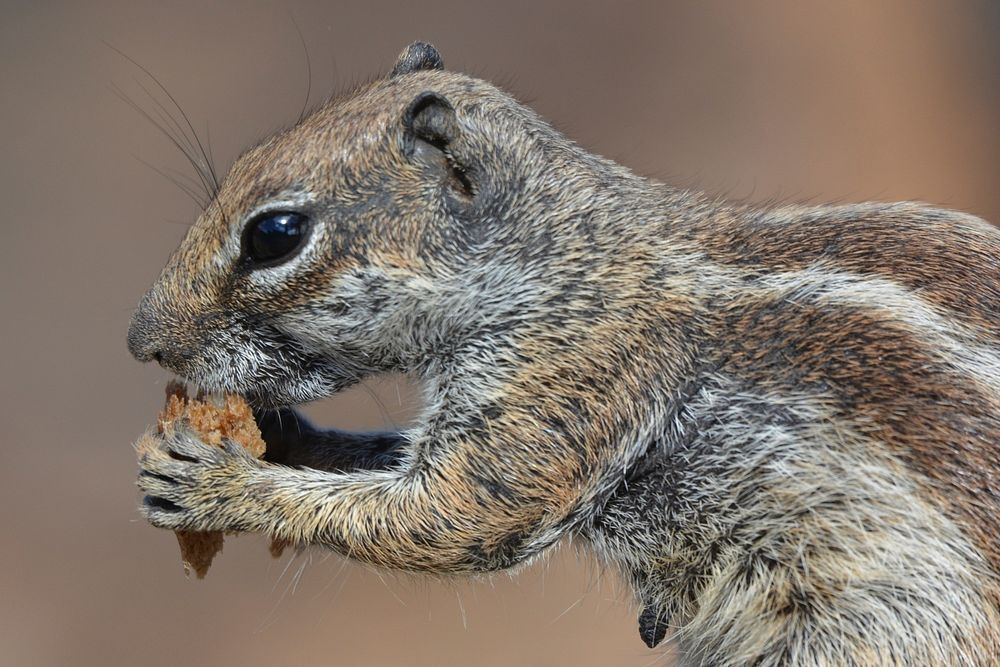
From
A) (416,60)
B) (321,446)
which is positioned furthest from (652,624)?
(416,60)

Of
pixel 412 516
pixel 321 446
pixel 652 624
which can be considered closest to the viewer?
pixel 412 516

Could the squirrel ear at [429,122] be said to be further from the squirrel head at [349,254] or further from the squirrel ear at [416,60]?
the squirrel ear at [416,60]

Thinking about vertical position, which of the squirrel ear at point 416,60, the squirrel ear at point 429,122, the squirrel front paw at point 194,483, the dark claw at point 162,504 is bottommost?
the dark claw at point 162,504

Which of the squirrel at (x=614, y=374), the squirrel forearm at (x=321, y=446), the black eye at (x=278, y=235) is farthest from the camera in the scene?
the squirrel forearm at (x=321, y=446)

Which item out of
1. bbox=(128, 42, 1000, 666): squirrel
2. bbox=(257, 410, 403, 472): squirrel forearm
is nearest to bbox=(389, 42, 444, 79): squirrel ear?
bbox=(128, 42, 1000, 666): squirrel

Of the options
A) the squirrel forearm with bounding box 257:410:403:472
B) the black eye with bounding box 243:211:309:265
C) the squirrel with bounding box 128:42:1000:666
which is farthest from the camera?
the squirrel forearm with bounding box 257:410:403:472

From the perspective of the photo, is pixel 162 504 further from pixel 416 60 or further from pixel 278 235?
pixel 416 60

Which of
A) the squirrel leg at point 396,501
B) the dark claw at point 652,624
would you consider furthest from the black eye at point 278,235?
the dark claw at point 652,624

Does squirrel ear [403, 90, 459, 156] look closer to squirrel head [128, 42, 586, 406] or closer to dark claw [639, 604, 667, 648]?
squirrel head [128, 42, 586, 406]
